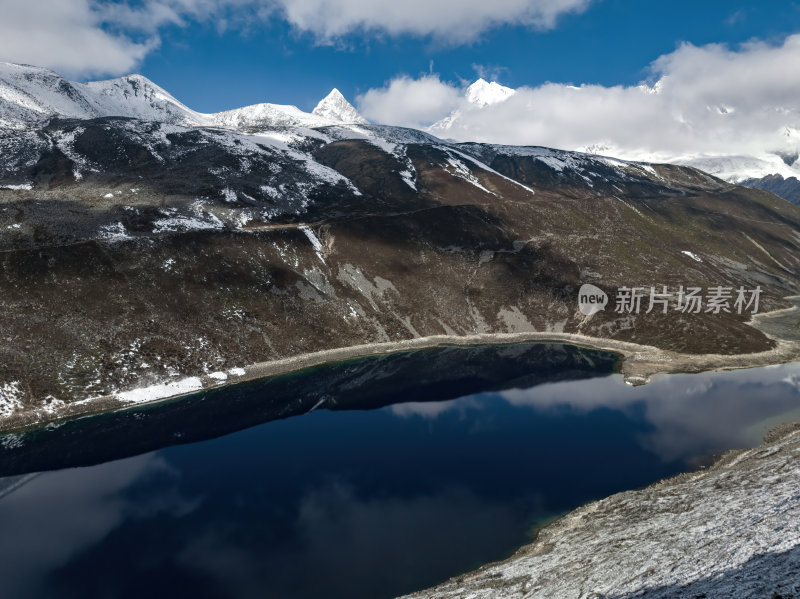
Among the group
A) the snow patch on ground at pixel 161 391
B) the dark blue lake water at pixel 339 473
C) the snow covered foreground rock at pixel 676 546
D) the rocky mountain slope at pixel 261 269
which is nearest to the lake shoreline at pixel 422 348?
the snow patch on ground at pixel 161 391

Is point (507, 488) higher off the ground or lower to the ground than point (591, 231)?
lower

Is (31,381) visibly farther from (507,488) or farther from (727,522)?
(727,522)

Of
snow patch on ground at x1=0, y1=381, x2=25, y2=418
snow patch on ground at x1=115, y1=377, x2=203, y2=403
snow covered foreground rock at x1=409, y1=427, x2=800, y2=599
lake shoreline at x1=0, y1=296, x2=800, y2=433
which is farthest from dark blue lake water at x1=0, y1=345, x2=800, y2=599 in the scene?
snow patch on ground at x1=0, y1=381, x2=25, y2=418

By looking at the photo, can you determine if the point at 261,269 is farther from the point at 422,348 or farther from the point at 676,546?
the point at 676,546

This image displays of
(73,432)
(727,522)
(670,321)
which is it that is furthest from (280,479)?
(670,321)

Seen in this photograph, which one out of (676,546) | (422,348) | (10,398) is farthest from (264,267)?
(676,546)

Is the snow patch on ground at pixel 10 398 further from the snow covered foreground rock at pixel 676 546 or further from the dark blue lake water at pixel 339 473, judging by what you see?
the snow covered foreground rock at pixel 676 546
